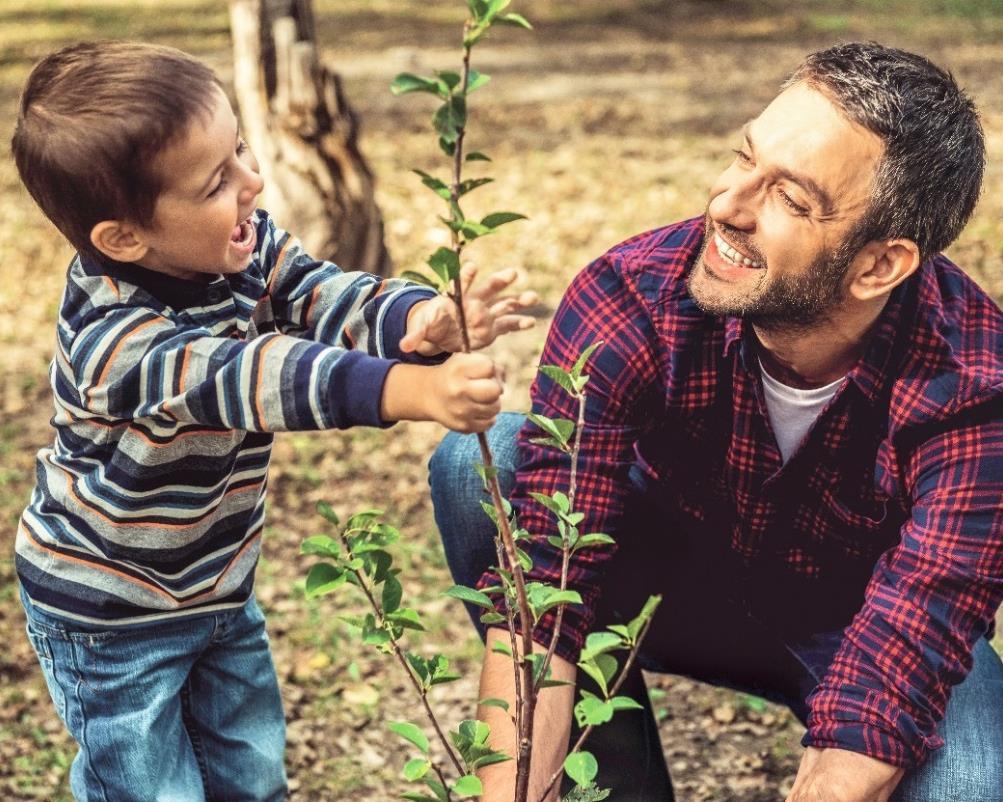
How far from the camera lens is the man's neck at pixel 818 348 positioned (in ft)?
7.57

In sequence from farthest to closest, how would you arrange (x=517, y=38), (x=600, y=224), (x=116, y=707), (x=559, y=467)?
1. (x=517, y=38)
2. (x=600, y=224)
3. (x=559, y=467)
4. (x=116, y=707)

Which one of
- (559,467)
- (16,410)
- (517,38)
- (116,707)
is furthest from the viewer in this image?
(517,38)

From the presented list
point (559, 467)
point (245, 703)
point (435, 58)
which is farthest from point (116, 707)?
point (435, 58)

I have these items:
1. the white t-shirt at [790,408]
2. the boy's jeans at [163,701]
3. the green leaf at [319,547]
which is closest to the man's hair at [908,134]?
the white t-shirt at [790,408]

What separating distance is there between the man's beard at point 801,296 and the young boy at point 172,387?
1.77 ft

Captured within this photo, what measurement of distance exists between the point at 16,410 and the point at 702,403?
3.09 m

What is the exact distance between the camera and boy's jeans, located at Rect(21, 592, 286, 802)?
204cm

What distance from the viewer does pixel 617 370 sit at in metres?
2.31

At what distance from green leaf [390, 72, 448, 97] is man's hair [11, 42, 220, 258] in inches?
21.8

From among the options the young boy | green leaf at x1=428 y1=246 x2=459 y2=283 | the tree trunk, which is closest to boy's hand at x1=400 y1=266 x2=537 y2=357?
the young boy

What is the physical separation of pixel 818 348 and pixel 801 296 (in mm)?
151

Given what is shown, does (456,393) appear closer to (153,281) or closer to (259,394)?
(259,394)

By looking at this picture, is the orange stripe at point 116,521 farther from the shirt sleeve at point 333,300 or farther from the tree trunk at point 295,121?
the tree trunk at point 295,121

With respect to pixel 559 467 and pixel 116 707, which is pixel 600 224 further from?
pixel 116 707
